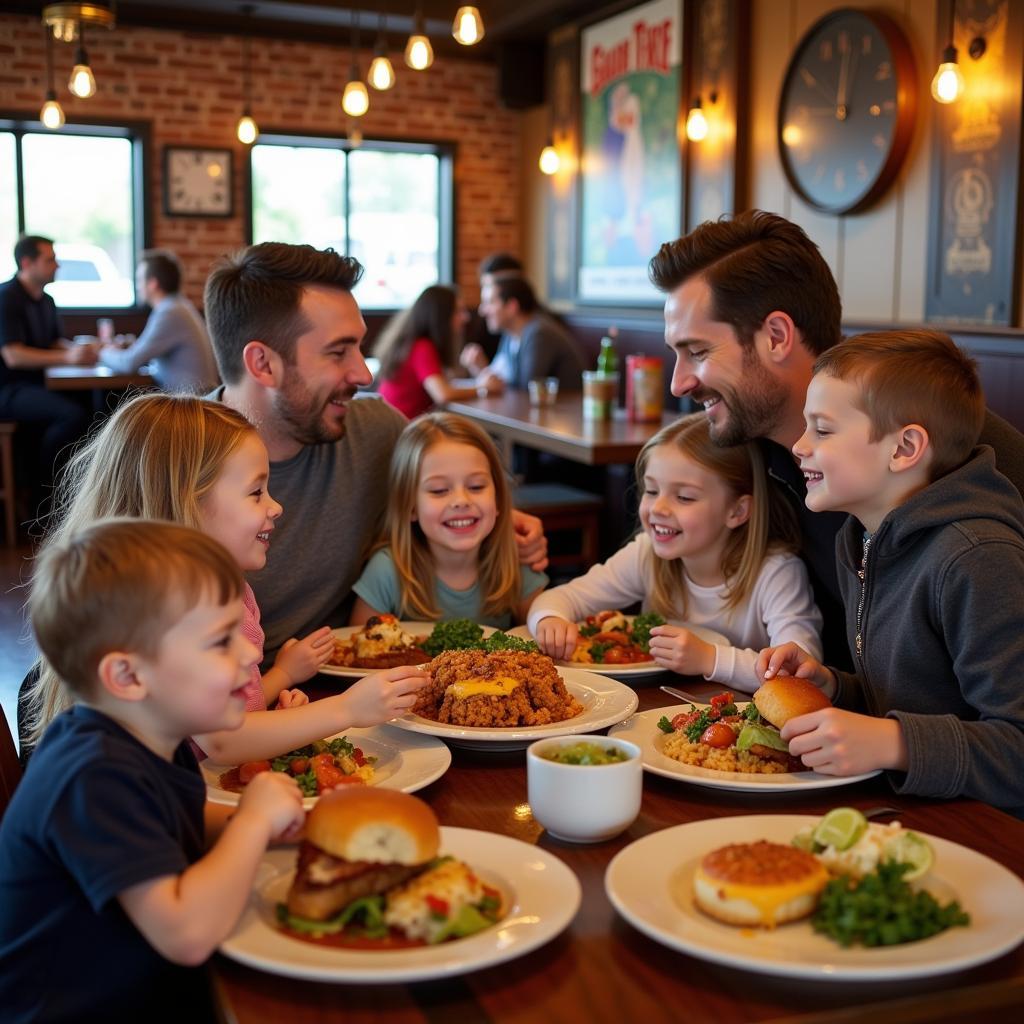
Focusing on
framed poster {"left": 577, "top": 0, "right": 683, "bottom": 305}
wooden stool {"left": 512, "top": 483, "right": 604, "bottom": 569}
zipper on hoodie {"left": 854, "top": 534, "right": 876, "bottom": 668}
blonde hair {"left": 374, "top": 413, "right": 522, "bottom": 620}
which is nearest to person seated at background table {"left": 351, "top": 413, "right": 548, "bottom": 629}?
blonde hair {"left": 374, "top": 413, "right": 522, "bottom": 620}

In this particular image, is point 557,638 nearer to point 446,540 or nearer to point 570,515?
point 446,540

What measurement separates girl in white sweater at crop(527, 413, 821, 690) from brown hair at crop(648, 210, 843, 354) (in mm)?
244

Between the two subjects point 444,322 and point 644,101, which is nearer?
point 444,322

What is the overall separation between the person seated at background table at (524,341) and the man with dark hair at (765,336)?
4.71m

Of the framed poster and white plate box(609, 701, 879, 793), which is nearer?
white plate box(609, 701, 879, 793)

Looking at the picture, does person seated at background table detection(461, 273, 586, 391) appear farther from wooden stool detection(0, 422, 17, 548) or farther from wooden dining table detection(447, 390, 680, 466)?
wooden stool detection(0, 422, 17, 548)

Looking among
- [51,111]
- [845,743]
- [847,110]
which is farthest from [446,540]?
[51,111]

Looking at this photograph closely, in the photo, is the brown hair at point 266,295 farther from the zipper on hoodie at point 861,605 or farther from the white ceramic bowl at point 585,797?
the white ceramic bowl at point 585,797

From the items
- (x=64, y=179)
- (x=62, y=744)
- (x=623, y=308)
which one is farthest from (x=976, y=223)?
(x=64, y=179)

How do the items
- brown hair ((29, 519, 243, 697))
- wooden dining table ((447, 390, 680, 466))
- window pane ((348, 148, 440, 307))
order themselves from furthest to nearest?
window pane ((348, 148, 440, 307)), wooden dining table ((447, 390, 680, 466)), brown hair ((29, 519, 243, 697))

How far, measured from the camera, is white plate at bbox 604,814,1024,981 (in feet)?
3.46

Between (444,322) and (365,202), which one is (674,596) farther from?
(365,202)

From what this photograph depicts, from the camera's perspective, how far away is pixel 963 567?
1577 mm

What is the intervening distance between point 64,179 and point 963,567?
875 cm
